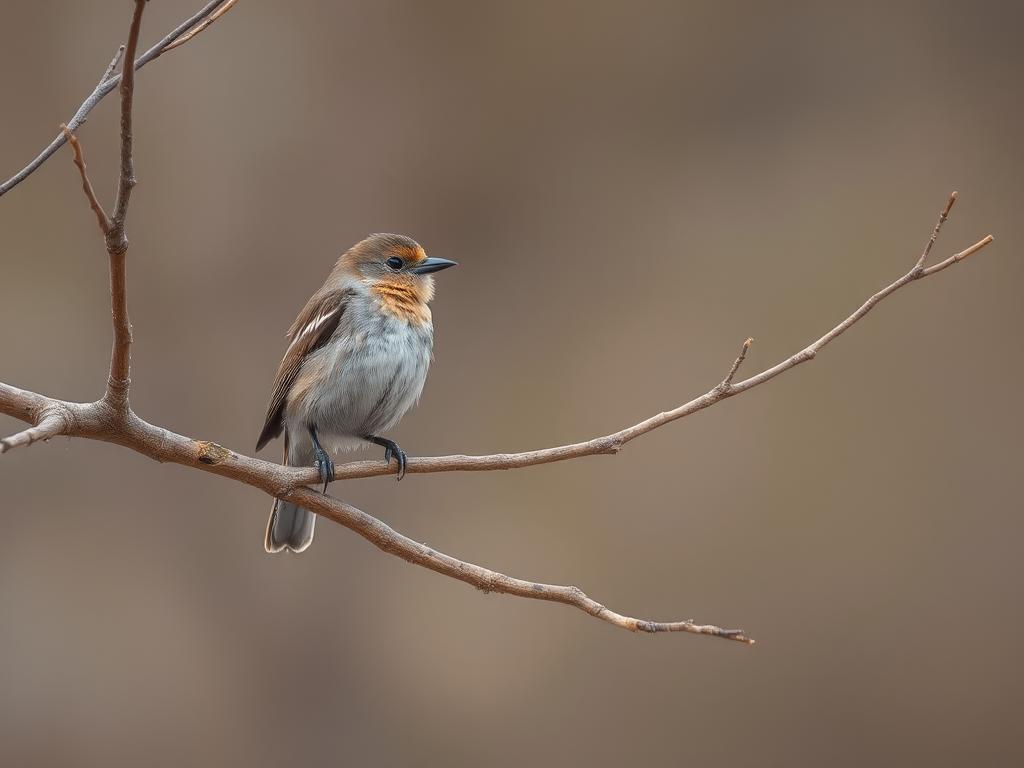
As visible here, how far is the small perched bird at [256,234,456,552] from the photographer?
311 cm

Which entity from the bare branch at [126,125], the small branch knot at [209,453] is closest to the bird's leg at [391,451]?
the small branch knot at [209,453]

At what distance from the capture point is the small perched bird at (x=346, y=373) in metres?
3.11

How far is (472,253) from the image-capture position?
657 centimetres

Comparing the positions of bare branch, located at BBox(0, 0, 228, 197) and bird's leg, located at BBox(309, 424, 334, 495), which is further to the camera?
bird's leg, located at BBox(309, 424, 334, 495)

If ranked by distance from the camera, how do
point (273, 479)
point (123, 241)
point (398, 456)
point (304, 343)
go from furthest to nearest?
point (304, 343), point (398, 456), point (273, 479), point (123, 241)

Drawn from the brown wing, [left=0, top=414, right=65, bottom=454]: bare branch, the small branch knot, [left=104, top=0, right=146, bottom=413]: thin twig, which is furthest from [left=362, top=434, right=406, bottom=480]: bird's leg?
[left=0, top=414, right=65, bottom=454]: bare branch

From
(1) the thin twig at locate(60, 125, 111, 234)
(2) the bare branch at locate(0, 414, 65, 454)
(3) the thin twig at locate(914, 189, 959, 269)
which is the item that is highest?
(3) the thin twig at locate(914, 189, 959, 269)

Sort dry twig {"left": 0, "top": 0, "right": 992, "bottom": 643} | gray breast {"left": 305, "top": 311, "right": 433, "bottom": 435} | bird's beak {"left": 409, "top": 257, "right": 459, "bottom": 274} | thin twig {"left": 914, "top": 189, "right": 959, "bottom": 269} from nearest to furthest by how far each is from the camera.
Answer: dry twig {"left": 0, "top": 0, "right": 992, "bottom": 643}, thin twig {"left": 914, "top": 189, "right": 959, "bottom": 269}, gray breast {"left": 305, "top": 311, "right": 433, "bottom": 435}, bird's beak {"left": 409, "top": 257, "right": 459, "bottom": 274}

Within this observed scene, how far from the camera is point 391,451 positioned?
3008 mm

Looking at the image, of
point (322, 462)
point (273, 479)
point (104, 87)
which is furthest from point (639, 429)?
point (104, 87)

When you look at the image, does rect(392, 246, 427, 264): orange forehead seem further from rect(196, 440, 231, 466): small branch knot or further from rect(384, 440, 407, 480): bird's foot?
rect(196, 440, 231, 466): small branch knot

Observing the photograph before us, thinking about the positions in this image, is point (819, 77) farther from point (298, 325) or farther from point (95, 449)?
point (95, 449)

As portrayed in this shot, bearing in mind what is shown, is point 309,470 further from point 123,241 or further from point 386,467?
point 123,241

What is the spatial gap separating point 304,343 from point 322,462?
0.56 m
